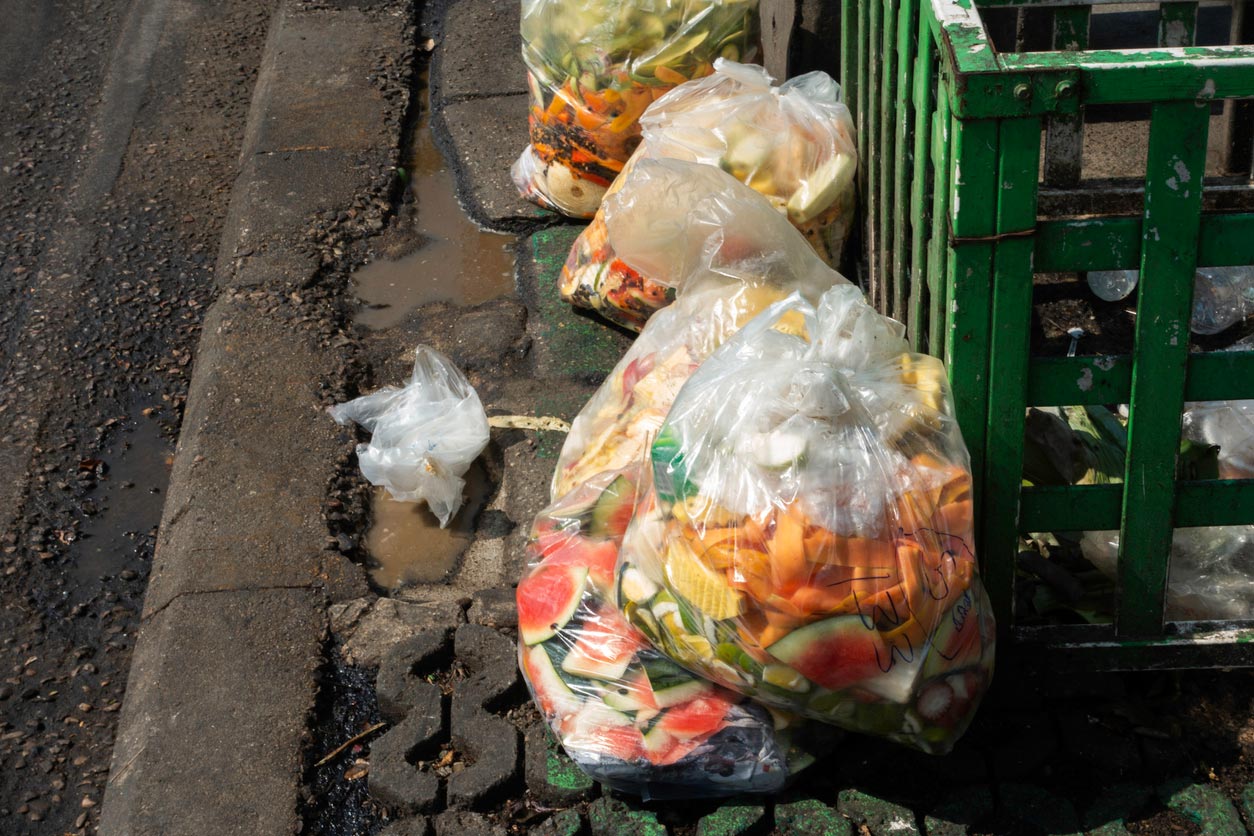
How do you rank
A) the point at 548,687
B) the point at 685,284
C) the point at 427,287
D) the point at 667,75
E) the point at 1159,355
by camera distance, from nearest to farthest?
the point at 1159,355 → the point at 548,687 → the point at 685,284 → the point at 667,75 → the point at 427,287

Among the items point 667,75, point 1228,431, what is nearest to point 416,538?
point 667,75

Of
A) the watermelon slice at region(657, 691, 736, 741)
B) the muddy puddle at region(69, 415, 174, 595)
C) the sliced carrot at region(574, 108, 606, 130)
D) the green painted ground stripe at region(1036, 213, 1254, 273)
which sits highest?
the green painted ground stripe at region(1036, 213, 1254, 273)

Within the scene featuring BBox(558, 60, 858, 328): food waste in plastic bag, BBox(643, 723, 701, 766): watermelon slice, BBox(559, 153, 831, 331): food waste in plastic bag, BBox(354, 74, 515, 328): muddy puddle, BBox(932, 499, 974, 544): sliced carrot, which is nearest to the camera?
BBox(932, 499, 974, 544): sliced carrot

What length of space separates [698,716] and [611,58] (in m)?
1.90

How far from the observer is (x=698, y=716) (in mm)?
1976

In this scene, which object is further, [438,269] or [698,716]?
[438,269]

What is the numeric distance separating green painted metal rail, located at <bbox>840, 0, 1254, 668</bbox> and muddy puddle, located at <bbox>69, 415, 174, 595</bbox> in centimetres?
181

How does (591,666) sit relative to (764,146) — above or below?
below

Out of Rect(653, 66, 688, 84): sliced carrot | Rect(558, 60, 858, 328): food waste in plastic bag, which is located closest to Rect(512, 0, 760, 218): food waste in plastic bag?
Rect(653, 66, 688, 84): sliced carrot

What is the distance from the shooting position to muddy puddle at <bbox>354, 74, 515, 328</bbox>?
11.6ft

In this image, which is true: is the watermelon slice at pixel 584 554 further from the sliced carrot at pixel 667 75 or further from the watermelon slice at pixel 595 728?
the sliced carrot at pixel 667 75

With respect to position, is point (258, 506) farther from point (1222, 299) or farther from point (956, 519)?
point (1222, 299)

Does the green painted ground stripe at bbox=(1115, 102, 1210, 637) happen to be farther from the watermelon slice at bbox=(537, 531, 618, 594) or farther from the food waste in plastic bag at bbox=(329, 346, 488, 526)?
the food waste in plastic bag at bbox=(329, 346, 488, 526)

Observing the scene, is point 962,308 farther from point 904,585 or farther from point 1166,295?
point 904,585
